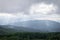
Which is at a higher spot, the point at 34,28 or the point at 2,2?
the point at 2,2

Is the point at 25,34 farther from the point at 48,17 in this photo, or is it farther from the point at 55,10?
the point at 55,10

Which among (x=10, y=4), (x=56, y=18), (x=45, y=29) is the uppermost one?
(x=10, y=4)

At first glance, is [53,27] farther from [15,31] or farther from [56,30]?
[15,31]

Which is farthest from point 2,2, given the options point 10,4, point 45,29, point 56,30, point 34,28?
point 56,30

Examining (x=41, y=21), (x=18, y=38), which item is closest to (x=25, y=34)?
(x=18, y=38)

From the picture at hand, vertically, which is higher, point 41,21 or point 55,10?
point 55,10

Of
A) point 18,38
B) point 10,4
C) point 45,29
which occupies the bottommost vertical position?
point 18,38

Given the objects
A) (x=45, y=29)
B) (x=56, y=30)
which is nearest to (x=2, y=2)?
(x=45, y=29)

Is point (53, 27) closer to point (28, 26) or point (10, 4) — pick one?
point (28, 26)
